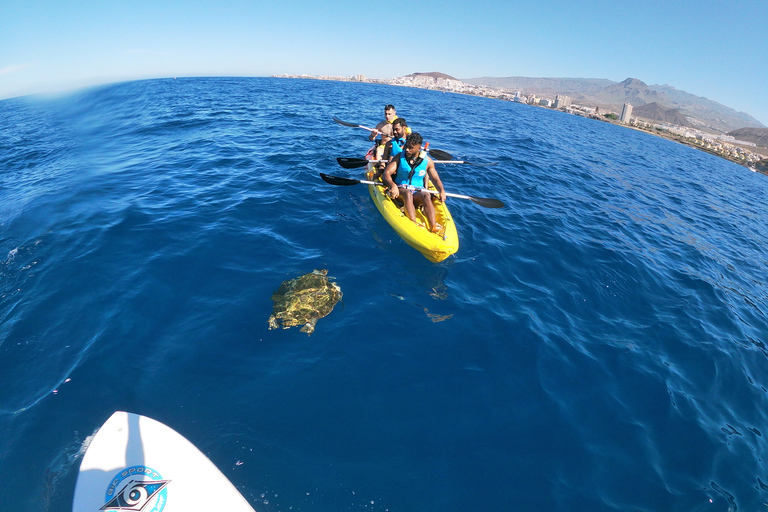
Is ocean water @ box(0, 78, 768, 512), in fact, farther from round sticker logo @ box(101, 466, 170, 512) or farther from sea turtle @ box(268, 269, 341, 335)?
round sticker logo @ box(101, 466, 170, 512)

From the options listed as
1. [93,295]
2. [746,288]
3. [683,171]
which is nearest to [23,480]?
[93,295]

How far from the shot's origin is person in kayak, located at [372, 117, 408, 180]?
28.1ft

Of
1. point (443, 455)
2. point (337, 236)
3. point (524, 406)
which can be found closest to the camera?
point (443, 455)

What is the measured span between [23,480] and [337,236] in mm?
5801

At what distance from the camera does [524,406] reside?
432 cm

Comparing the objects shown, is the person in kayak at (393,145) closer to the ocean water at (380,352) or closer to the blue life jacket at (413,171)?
the blue life jacket at (413,171)

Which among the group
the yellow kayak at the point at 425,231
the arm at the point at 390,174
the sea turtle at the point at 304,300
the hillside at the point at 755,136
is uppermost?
the hillside at the point at 755,136

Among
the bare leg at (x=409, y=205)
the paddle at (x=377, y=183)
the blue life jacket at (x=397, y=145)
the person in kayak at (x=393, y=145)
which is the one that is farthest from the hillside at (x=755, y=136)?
the bare leg at (x=409, y=205)

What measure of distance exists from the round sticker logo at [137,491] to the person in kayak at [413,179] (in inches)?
227

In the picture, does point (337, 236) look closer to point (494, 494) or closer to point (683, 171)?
point (494, 494)

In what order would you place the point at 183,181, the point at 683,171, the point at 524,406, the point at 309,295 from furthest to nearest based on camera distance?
the point at 683,171 < the point at 183,181 < the point at 309,295 < the point at 524,406

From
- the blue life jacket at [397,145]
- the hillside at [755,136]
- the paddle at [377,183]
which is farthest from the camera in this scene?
the hillside at [755,136]

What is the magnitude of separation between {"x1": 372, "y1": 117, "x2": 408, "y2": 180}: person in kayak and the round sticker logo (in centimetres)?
720

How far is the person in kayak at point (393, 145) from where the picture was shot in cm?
856
